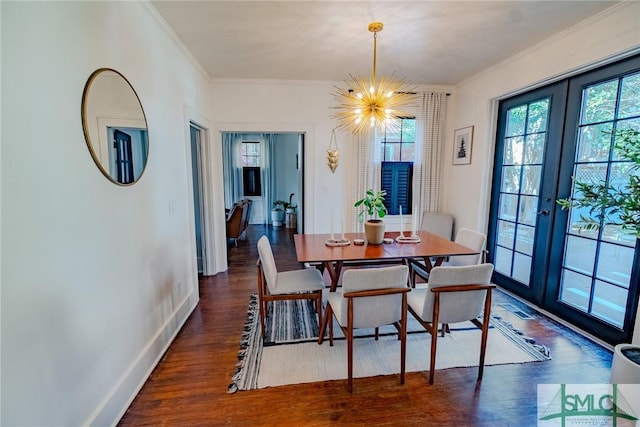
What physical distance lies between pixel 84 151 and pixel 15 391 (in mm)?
1054

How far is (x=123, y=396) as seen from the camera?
1779mm

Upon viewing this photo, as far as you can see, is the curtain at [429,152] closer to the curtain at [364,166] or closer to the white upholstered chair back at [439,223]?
the white upholstered chair back at [439,223]

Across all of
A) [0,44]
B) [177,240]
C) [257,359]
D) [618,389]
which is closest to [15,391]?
[0,44]

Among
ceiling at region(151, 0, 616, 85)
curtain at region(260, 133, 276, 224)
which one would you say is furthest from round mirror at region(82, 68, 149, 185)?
curtain at region(260, 133, 276, 224)

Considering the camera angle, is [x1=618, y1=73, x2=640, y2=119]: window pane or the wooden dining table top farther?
the wooden dining table top

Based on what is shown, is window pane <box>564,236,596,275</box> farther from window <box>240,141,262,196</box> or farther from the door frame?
window <box>240,141,262,196</box>

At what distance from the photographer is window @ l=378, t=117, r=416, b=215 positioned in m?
4.39

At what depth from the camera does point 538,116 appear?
311 cm

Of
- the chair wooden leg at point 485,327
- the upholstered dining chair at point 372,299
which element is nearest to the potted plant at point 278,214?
the upholstered dining chair at point 372,299

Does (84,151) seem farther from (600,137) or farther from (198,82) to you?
(600,137)

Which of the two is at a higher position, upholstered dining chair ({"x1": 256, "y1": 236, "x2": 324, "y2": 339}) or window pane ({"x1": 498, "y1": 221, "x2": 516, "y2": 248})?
window pane ({"x1": 498, "y1": 221, "x2": 516, "y2": 248})

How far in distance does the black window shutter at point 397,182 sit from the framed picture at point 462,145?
643 mm

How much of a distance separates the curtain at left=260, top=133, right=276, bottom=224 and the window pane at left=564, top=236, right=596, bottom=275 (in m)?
6.58

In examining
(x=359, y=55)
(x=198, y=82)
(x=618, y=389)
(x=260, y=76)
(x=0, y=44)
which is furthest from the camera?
(x=260, y=76)
